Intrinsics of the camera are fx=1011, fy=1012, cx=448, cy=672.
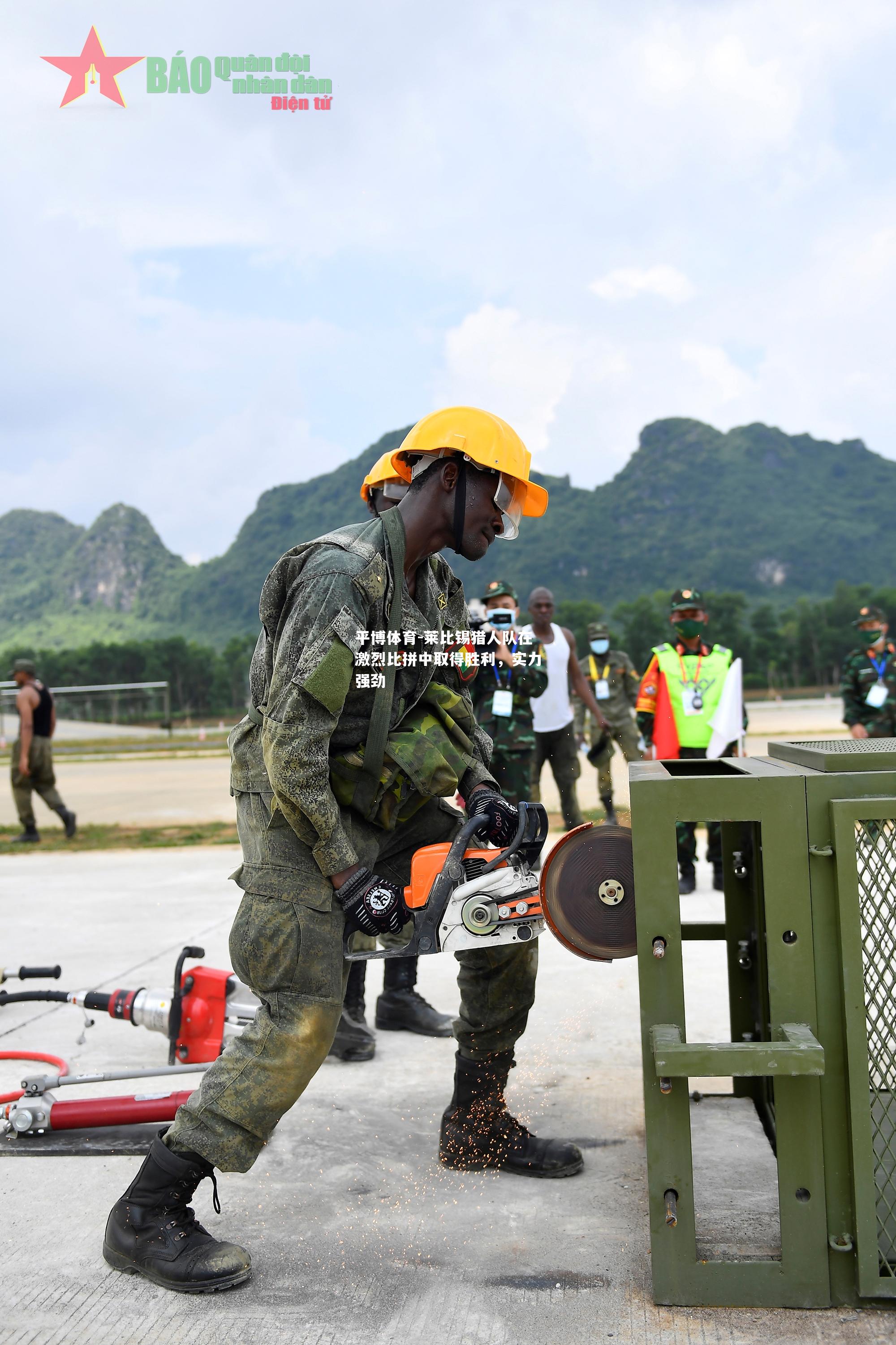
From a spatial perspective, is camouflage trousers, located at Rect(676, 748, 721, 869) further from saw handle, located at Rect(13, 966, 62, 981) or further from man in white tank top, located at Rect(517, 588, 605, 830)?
saw handle, located at Rect(13, 966, 62, 981)

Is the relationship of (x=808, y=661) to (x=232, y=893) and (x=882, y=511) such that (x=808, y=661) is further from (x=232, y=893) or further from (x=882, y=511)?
(x=882, y=511)

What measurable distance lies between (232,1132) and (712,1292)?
1.08m

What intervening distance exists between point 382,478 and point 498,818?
1299 millimetres

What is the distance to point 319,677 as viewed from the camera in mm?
2223

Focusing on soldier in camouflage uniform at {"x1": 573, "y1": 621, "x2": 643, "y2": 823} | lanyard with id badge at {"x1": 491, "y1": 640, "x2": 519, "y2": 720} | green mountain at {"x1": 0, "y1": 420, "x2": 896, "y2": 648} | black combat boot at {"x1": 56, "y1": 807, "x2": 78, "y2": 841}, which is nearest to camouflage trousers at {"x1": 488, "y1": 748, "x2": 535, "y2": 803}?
lanyard with id badge at {"x1": 491, "y1": 640, "x2": 519, "y2": 720}

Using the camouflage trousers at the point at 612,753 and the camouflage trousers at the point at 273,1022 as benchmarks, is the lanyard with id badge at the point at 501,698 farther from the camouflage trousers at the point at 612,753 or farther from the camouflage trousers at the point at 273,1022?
Answer: the camouflage trousers at the point at 273,1022

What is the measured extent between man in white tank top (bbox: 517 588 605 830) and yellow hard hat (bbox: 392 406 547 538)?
16.1ft

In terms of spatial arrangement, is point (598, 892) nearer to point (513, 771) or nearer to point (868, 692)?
point (513, 771)

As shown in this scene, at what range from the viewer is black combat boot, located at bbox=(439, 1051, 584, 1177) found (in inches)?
111

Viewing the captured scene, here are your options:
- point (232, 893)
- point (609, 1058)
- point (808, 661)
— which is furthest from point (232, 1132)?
point (808, 661)

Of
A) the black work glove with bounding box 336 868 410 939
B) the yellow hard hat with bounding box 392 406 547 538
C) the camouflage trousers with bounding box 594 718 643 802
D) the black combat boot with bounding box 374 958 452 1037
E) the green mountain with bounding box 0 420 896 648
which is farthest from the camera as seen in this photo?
the green mountain with bounding box 0 420 896 648

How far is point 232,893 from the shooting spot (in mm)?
6891

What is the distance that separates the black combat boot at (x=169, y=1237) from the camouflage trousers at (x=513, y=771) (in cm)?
440

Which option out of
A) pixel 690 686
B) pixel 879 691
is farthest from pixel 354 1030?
pixel 879 691
